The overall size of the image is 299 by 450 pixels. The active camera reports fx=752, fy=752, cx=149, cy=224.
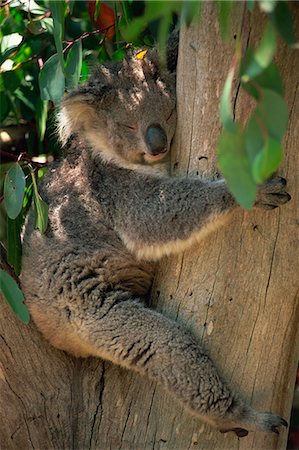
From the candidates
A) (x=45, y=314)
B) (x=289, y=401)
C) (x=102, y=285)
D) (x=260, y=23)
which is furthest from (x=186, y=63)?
(x=289, y=401)

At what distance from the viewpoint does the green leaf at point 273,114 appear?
4.56 feet

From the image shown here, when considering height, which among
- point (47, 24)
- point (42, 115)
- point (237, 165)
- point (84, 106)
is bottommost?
point (42, 115)

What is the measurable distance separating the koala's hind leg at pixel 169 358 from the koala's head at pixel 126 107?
0.65 metres

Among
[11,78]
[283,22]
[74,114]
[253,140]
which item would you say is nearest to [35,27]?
[11,78]

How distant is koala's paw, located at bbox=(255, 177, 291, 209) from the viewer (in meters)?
2.57

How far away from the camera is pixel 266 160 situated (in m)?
1.34

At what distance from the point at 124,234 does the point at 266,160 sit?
175 centimetres

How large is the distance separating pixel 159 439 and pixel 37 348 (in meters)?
0.65

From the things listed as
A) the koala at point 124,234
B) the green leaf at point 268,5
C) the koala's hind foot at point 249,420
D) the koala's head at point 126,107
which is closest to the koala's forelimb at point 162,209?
the koala at point 124,234

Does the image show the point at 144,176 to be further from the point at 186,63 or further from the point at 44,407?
the point at 44,407

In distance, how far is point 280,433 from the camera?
2.88 meters

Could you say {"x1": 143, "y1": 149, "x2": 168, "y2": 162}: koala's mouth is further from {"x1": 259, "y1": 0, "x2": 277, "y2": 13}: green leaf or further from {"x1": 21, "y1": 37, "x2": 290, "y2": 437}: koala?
{"x1": 259, "y1": 0, "x2": 277, "y2": 13}: green leaf

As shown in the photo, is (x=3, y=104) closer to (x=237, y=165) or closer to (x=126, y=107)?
(x=126, y=107)

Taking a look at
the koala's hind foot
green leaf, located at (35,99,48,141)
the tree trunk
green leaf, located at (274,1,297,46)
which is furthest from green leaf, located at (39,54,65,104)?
green leaf, located at (274,1,297,46)
